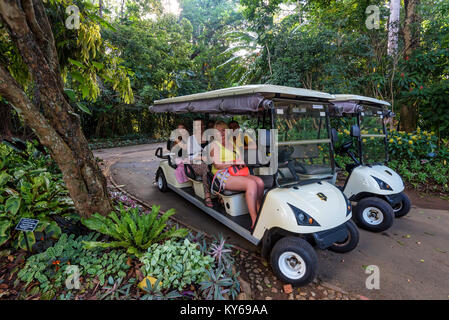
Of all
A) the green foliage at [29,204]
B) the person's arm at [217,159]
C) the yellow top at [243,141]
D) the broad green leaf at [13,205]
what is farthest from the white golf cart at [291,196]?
the broad green leaf at [13,205]

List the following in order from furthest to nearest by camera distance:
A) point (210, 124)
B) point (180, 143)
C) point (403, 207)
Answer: point (210, 124) → point (180, 143) → point (403, 207)

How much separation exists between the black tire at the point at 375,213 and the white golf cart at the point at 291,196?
910 mm

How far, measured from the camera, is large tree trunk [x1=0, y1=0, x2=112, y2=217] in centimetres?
217

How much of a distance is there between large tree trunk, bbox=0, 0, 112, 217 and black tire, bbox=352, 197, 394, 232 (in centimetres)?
376

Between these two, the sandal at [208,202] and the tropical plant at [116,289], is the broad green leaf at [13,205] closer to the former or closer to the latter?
the tropical plant at [116,289]

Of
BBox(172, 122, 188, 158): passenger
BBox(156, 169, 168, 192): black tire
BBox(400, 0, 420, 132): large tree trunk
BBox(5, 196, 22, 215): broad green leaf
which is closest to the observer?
BBox(5, 196, 22, 215): broad green leaf

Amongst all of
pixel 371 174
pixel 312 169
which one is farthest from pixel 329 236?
pixel 371 174

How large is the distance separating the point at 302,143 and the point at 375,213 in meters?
1.86

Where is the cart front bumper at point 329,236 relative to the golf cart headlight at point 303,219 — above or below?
below

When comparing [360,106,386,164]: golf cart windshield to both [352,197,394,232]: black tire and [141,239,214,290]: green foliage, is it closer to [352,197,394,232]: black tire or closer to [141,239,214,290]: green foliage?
[352,197,394,232]: black tire

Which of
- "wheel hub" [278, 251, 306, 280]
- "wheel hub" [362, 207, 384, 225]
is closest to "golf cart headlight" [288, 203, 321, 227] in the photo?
"wheel hub" [278, 251, 306, 280]

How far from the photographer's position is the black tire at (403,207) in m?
3.82

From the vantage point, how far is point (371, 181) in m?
3.54

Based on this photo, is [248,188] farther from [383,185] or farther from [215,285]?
[383,185]
